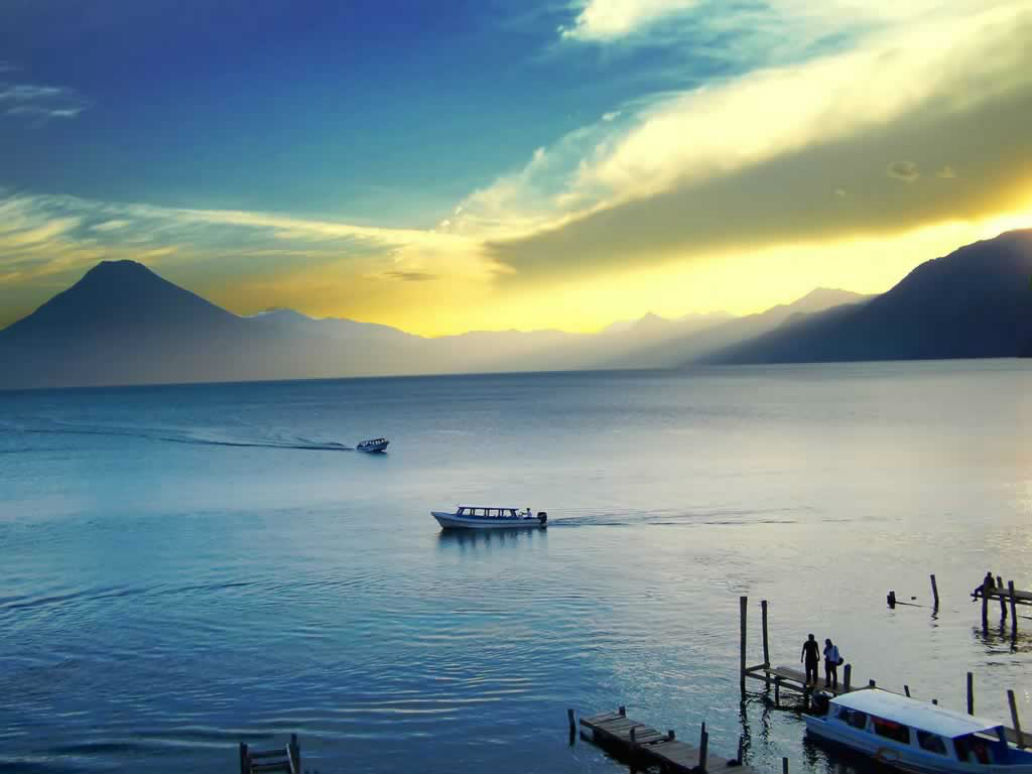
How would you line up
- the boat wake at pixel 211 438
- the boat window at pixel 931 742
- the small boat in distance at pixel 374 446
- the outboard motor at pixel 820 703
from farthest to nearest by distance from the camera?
the boat wake at pixel 211 438 → the small boat in distance at pixel 374 446 → the outboard motor at pixel 820 703 → the boat window at pixel 931 742

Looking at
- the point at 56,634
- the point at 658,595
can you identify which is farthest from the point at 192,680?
the point at 658,595

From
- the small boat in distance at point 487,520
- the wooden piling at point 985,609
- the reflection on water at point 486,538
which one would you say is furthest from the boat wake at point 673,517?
the wooden piling at point 985,609

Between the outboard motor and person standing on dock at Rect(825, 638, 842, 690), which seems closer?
the outboard motor

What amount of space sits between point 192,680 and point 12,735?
6856 mm

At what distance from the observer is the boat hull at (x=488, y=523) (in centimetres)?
7088

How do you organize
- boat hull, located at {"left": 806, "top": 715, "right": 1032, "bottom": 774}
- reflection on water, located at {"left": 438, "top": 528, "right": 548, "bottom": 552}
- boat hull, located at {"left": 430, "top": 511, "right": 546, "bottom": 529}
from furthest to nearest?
boat hull, located at {"left": 430, "top": 511, "right": 546, "bottom": 529} → reflection on water, located at {"left": 438, "top": 528, "right": 548, "bottom": 552} → boat hull, located at {"left": 806, "top": 715, "right": 1032, "bottom": 774}

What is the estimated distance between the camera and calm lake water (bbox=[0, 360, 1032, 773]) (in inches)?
1273

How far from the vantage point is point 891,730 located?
28.9 metres

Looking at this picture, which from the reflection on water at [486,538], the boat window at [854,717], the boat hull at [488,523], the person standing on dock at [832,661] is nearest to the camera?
the boat window at [854,717]

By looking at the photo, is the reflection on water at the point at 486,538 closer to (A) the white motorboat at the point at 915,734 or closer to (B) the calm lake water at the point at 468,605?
(B) the calm lake water at the point at 468,605

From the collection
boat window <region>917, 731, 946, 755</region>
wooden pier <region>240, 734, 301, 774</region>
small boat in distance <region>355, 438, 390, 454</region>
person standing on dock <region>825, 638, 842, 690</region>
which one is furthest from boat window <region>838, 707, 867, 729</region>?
small boat in distance <region>355, 438, 390, 454</region>

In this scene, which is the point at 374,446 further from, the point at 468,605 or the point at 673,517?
the point at 468,605

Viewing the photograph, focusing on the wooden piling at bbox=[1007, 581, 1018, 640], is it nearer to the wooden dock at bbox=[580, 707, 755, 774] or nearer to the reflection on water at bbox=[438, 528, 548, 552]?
the wooden dock at bbox=[580, 707, 755, 774]

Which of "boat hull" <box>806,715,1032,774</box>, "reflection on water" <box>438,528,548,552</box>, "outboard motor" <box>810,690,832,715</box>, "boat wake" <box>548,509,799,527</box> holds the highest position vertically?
"boat wake" <box>548,509,799,527</box>
